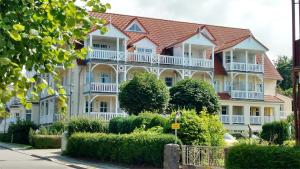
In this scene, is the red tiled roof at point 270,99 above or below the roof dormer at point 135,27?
below

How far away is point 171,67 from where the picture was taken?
51.4m

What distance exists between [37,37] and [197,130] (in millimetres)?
18250

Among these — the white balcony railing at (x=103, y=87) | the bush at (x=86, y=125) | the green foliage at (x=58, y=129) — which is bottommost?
the green foliage at (x=58, y=129)

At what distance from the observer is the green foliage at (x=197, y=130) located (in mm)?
22969

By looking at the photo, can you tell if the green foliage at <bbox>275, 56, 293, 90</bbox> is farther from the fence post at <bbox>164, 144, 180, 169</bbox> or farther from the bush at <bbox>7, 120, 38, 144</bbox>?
the fence post at <bbox>164, 144, 180, 169</bbox>

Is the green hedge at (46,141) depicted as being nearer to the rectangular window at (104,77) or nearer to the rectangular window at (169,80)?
the rectangular window at (104,77)

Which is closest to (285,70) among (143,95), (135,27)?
(135,27)

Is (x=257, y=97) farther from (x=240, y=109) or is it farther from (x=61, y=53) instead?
(x=61, y=53)

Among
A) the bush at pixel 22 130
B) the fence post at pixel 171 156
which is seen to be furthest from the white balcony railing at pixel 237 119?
the fence post at pixel 171 156

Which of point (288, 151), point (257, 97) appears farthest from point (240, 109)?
point (288, 151)

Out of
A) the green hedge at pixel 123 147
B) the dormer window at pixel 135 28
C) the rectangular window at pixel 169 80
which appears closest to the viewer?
the green hedge at pixel 123 147

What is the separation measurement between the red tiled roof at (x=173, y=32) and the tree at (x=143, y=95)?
37.5 ft

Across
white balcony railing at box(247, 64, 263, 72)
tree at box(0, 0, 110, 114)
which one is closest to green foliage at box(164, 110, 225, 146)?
tree at box(0, 0, 110, 114)

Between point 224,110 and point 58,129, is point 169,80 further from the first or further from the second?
point 58,129
